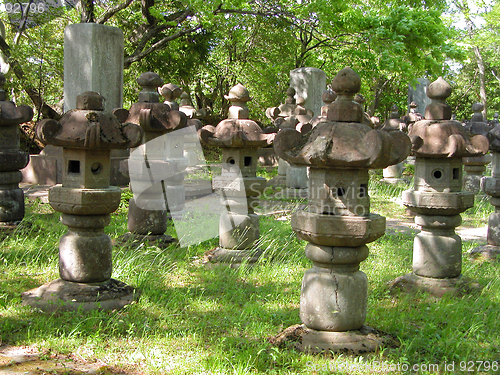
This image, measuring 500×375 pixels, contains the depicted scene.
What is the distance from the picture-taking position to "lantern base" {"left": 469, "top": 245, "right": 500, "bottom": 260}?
680 cm

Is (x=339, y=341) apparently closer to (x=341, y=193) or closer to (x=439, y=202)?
(x=341, y=193)

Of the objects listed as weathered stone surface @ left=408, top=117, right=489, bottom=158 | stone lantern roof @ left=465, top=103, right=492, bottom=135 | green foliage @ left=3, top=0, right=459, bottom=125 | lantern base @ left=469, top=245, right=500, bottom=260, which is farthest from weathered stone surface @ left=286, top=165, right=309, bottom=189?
weathered stone surface @ left=408, top=117, right=489, bottom=158

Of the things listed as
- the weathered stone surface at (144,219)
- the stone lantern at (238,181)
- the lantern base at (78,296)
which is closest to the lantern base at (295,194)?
the stone lantern at (238,181)

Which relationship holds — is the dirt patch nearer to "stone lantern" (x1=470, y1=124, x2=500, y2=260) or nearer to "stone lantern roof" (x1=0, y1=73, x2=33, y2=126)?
"stone lantern roof" (x1=0, y1=73, x2=33, y2=126)

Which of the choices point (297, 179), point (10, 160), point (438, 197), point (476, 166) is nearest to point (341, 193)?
point (438, 197)

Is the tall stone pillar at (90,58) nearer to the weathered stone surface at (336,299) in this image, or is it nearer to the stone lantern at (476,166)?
the weathered stone surface at (336,299)

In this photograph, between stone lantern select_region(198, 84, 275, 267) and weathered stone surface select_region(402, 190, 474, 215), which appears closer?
weathered stone surface select_region(402, 190, 474, 215)

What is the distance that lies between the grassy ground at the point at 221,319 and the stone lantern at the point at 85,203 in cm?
21

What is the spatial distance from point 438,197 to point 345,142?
7.20ft

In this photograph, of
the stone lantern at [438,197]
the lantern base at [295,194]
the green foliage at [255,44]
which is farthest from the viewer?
the green foliage at [255,44]

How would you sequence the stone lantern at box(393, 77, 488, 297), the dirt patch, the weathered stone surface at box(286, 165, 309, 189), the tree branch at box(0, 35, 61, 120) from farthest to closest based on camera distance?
the weathered stone surface at box(286, 165, 309, 189)
the tree branch at box(0, 35, 61, 120)
the stone lantern at box(393, 77, 488, 297)
the dirt patch

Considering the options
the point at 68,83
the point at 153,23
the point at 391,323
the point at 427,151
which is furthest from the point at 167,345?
the point at 153,23

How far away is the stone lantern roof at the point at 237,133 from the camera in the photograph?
6355mm

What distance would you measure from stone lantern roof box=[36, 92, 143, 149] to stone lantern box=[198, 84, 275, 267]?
1896 millimetres
